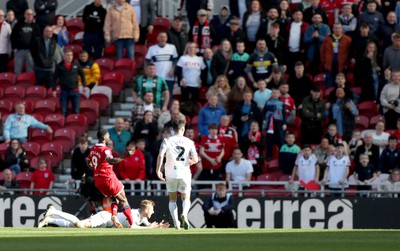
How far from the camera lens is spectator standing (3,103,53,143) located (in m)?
28.2

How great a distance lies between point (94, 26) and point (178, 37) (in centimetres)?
233

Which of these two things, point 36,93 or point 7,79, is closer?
point 36,93

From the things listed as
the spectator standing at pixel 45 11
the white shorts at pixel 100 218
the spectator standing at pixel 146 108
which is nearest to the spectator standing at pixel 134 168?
the spectator standing at pixel 146 108

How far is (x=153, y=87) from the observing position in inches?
1106

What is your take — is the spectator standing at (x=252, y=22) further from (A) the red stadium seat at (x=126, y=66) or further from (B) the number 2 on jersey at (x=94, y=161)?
(B) the number 2 on jersey at (x=94, y=161)

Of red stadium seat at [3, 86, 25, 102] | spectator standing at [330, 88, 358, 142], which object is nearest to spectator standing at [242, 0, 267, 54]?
spectator standing at [330, 88, 358, 142]

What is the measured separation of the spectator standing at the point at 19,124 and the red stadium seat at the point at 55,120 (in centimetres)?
67

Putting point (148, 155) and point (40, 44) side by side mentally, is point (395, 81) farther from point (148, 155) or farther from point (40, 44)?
point (40, 44)

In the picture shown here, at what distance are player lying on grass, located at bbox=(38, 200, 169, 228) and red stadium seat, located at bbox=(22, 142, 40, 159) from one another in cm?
655

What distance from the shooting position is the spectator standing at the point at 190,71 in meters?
28.4

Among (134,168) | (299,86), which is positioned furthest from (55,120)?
(299,86)

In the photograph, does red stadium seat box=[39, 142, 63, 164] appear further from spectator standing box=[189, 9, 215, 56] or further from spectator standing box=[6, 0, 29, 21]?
spectator standing box=[6, 0, 29, 21]

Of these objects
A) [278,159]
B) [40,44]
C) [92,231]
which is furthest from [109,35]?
[92,231]

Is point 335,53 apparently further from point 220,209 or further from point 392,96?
point 220,209
